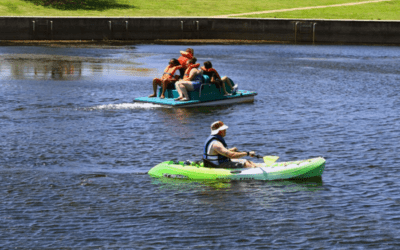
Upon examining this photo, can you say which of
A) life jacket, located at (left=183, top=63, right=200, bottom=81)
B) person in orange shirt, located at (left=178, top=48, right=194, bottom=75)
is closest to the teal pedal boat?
life jacket, located at (left=183, top=63, right=200, bottom=81)

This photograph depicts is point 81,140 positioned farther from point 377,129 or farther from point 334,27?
point 334,27

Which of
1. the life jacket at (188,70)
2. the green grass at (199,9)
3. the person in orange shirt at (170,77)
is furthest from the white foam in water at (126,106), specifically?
the green grass at (199,9)

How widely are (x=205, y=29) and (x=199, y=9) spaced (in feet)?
23.8

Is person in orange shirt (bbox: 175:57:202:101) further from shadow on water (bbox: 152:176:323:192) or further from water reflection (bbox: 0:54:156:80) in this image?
water reflection (bbox: 0:54:156:80)

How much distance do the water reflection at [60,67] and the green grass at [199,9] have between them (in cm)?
1773

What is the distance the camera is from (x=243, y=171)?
13.9 metres

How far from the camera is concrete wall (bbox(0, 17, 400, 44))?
186 feet

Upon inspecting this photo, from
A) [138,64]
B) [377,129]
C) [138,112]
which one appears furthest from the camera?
[138,64]

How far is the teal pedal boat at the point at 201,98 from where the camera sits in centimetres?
2400

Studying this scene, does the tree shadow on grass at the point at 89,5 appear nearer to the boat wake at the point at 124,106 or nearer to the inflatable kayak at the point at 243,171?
the boat wake at the point at 124,106

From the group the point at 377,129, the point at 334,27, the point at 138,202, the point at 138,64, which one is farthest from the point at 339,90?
the point at 334,27

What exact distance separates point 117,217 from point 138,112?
38.3ft

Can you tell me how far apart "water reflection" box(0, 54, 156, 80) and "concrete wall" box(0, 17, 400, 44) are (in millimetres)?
11031

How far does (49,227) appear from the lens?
11.1 meters
